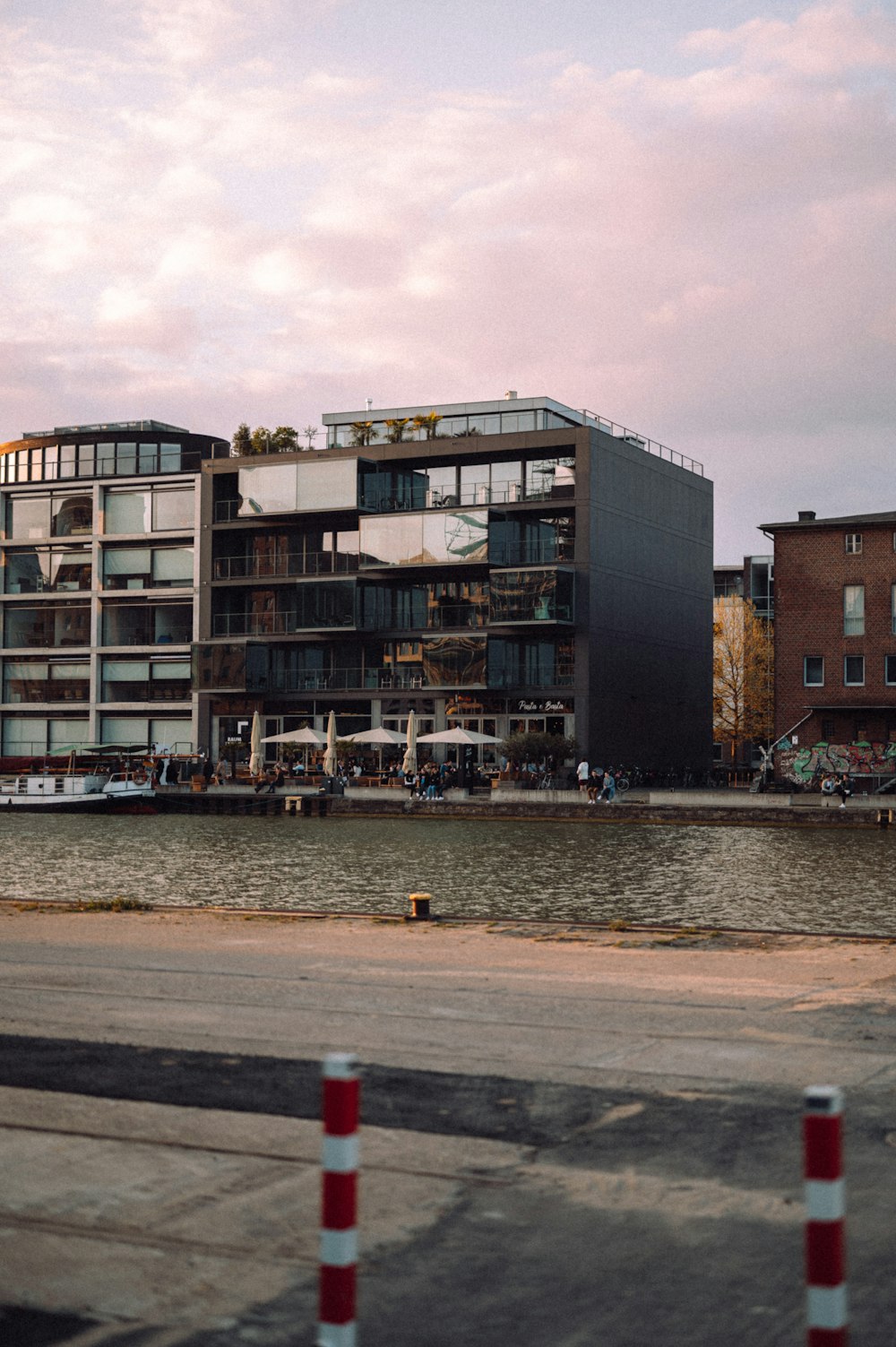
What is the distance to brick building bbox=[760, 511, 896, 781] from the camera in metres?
61.8

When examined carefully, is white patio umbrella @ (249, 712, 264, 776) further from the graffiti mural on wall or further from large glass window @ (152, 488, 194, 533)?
the graffiti mural on wall

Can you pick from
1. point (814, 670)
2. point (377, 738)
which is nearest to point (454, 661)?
point (377, 738)

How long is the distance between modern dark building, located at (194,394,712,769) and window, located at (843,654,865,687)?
39.2 ft

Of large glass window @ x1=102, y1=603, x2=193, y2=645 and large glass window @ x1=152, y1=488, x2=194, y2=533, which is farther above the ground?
large glass window @ x1=152, y1=488, x2=194, y2=533

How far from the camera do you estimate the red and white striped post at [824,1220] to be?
3781 millimetres

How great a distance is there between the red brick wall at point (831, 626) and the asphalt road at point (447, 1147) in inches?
1966

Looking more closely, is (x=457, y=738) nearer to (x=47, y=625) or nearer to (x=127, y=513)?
(x=127, y=513)

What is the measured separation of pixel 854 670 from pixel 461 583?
64.8 feet

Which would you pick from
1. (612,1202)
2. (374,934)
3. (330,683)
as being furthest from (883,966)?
(330,683)

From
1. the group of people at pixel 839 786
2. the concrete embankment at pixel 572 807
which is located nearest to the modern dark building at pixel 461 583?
the concrete embankment at pixel 572 807

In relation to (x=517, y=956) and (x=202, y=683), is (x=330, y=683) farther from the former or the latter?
(x=517, y=956)

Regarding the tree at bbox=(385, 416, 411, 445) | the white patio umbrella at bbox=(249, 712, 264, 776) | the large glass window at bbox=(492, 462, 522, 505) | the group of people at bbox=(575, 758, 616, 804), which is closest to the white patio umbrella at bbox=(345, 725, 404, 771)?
the white patio umbrella at bbox=(249, 712, 264, 776)

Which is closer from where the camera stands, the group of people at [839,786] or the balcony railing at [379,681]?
the group of people at [839,786]

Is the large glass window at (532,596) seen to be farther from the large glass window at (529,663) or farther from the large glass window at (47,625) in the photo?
the large glass window at (47,625)
